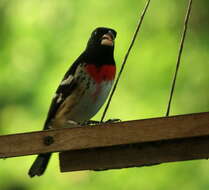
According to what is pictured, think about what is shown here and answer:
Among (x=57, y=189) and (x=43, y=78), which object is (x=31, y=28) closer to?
(x=43, y=78)

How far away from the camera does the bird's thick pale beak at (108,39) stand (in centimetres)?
352

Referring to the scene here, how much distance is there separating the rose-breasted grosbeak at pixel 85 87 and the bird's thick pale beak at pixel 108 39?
13cm

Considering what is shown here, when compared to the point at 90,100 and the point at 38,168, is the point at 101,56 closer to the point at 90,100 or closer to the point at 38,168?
the point at 90,100

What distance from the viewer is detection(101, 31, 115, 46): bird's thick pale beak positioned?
11.5 feet

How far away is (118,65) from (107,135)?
3.38 metres

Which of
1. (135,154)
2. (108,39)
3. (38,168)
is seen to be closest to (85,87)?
(108,39)

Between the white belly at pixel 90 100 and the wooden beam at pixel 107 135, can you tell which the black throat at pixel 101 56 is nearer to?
the white belly at pixel 90 100

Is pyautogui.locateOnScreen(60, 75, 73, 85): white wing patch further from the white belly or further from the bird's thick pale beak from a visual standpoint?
the bird's thick pale beak

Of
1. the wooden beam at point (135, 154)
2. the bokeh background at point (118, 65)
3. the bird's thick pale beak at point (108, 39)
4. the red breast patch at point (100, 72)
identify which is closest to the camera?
the wooden beam at point (135, 154)

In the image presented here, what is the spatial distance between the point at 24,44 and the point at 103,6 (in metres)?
0.83

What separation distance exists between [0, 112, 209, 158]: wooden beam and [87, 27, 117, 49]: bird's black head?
1.02m

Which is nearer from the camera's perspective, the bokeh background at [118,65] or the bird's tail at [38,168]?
the bird's tail at [38,168]

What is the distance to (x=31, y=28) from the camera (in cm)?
629

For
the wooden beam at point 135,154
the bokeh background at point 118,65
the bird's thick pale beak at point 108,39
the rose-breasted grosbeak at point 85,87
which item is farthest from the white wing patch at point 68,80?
the bokeh background at point 118,65
